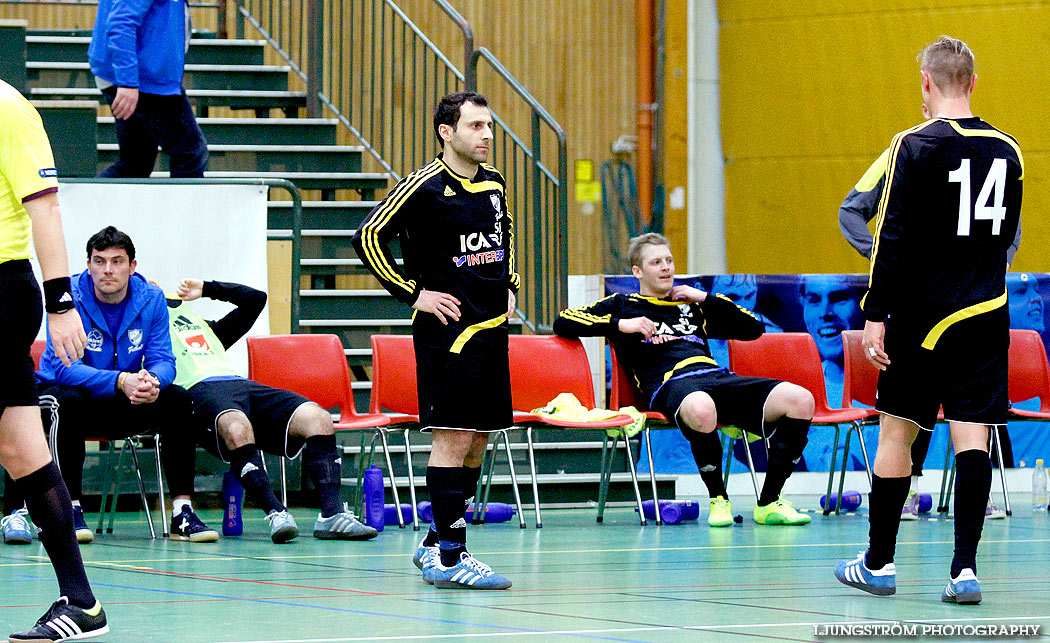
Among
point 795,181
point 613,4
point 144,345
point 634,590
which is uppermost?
point 613,4

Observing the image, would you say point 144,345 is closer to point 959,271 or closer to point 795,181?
point 959,271

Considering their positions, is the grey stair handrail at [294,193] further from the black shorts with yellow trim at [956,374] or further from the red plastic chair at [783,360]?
the black shorts with yellow trim at [956,374]

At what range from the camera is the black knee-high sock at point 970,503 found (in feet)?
13.9

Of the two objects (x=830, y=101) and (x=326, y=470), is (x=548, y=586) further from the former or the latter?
(x=830, y=101)

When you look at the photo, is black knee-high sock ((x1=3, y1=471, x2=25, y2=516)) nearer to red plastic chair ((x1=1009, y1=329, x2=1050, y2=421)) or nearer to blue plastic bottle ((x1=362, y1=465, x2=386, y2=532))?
blue plastic bottle ((x1=362, y1=465, x2=386, y2=532))

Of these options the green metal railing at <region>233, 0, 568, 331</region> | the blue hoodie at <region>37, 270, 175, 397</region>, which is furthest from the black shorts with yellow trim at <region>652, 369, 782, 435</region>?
the green metal railing at <region>233, 0, 568, 331</region>

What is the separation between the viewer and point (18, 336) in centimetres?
Answer: 357

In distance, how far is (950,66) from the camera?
4305mm

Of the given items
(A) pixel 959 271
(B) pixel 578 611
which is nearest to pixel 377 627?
(B) pixel 578 611

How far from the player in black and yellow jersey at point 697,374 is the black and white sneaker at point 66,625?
3949mm

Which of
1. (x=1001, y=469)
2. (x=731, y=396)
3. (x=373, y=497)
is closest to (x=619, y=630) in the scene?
(x=373, y=497)

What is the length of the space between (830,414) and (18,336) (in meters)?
4.96

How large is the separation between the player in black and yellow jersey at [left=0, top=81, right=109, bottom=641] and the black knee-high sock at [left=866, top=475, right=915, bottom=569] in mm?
2178

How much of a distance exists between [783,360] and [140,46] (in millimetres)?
3931
